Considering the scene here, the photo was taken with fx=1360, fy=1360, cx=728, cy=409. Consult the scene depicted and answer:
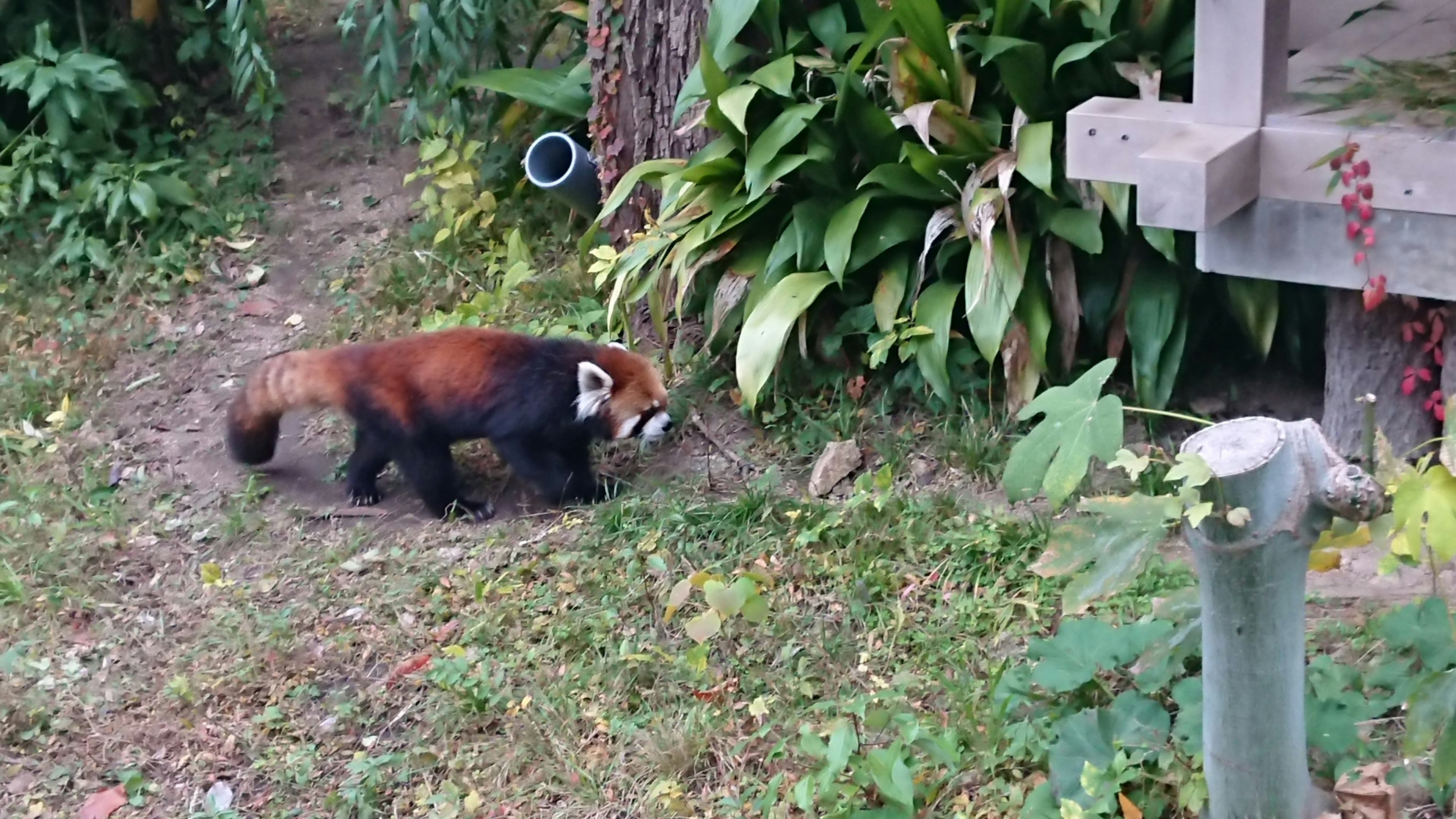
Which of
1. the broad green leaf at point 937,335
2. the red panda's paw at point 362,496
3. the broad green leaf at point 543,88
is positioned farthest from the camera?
the broad green leaf at point 543,88

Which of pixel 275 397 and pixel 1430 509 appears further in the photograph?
pixel 275 397

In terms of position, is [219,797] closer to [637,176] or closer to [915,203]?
[637,176]

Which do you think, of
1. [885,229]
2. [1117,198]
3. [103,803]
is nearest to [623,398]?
[885,229]

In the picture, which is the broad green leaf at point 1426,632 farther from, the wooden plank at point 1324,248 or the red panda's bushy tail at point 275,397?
the red panda's bushy tail at point 275,397

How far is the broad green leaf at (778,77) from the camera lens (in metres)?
5.06

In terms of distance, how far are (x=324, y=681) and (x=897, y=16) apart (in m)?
2.95

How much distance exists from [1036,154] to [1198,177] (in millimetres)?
1624

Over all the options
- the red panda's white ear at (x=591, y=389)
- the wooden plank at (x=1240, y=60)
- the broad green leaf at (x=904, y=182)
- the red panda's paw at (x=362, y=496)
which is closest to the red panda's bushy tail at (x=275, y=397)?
the red panda's paw at (x=362, y=496)

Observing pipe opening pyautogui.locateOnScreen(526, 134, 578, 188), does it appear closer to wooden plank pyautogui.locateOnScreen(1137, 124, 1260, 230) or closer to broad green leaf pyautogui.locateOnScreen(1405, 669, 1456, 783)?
wooden plank pyautogui.locateOnScreen(1137, 124, 1260, 230)

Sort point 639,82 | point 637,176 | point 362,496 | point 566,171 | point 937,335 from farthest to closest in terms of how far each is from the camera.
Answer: point 566,171 → point 639,82 → point 637,176 → point 362,496 → point 937,335

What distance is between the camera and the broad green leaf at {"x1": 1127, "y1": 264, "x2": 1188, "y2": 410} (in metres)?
4.65

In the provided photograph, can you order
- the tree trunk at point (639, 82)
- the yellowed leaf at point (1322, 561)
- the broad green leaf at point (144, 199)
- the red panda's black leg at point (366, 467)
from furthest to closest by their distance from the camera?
the broad green leaf at point (144, 199)
the tree trunk at point (639, 82)
the red panda's black leg at point (366, 467)
the yellowed leaf at point (1322, 561)

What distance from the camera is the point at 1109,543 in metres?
2.47

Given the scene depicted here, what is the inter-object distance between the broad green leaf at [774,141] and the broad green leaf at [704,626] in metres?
1.83
